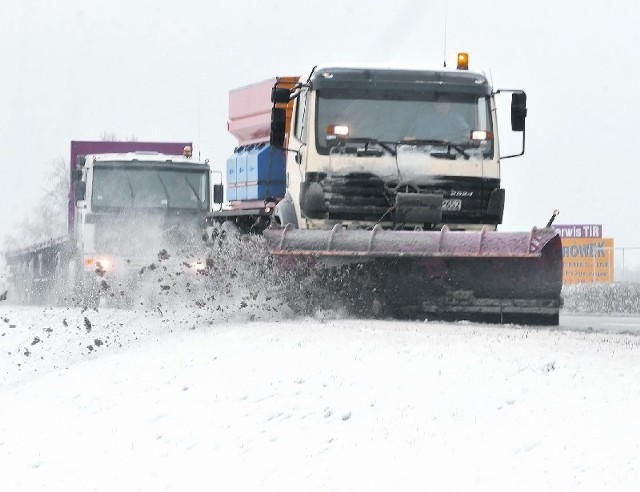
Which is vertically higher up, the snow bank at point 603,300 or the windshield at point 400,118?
the windshield at point 400,118

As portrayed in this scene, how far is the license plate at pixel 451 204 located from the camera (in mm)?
14680

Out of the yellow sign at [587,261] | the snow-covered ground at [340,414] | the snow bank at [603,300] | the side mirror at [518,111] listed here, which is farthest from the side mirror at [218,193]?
the yellow sign at [587,261]

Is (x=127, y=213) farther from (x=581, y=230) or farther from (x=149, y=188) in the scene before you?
(x=581, y=230)

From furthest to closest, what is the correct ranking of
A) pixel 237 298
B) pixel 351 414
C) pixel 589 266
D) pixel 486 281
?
pixel 589 266 < pixel 237 298 < pixel 486 281 < pixel 351 414

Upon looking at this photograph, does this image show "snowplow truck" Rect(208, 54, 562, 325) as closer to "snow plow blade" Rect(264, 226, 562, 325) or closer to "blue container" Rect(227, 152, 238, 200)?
"snow plow blade" Rect(264, 226, 562, 325)

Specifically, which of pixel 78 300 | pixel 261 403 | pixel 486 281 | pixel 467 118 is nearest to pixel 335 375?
pixel 261 403

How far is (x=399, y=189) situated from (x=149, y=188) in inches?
339

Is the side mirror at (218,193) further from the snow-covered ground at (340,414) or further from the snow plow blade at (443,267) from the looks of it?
the snow-covered ground at (340,414)

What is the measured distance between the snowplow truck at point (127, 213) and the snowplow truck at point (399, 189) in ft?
21.4

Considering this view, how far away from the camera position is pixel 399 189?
575 inches

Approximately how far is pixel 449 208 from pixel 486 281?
1055mm

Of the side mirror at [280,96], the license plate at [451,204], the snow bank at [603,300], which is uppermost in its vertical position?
the side mirror at [280,96]

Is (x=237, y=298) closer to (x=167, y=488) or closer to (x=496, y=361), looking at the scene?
(x=496, y=361)

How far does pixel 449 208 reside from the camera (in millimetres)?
14703
